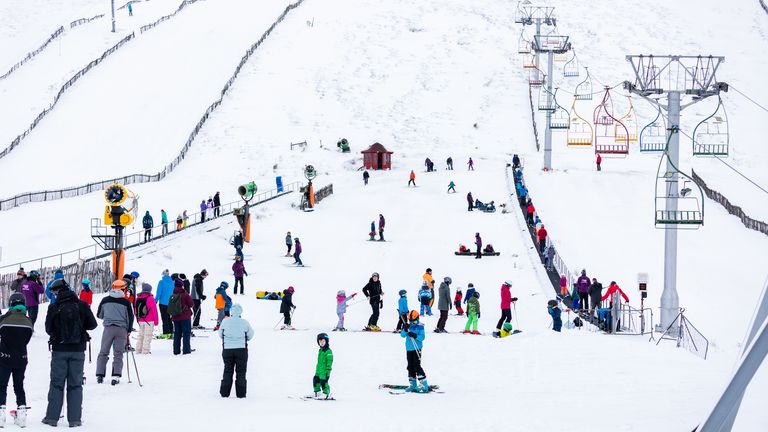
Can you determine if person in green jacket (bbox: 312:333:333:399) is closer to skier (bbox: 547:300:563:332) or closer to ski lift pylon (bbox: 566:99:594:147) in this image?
skier (bbox: 547:300:563:332)

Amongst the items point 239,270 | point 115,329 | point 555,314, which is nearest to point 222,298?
point 239,270

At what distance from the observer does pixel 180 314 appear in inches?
717

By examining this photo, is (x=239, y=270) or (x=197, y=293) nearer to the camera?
(x=197, y=293)

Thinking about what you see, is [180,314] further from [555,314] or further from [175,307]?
[555,314]

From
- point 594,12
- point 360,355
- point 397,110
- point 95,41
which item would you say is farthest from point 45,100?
point 360,355

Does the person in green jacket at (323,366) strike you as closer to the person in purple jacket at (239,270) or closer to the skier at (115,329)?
the skier at (115,329)

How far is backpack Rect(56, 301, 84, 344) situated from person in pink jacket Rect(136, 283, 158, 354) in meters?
5.40

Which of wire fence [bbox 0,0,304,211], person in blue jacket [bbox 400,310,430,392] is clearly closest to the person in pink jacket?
person in blue jacket [bbox 400,310,430,392]

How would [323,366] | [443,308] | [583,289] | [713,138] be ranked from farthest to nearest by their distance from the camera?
[713,138] < [583,289] < [443,308] < [323,366]

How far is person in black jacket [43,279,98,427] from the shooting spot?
12.1 m

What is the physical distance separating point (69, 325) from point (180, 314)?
6.07 metres

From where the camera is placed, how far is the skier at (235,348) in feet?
48.5

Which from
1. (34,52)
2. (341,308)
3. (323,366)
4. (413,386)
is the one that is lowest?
(413,386)

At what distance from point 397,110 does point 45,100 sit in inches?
958
